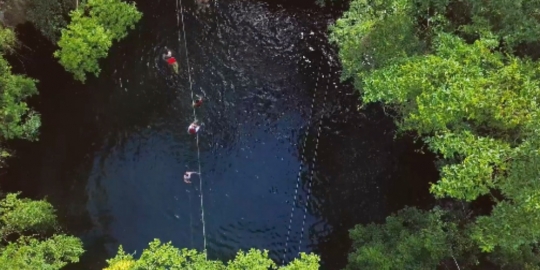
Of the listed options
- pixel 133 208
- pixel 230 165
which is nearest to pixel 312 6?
pixel 230 165

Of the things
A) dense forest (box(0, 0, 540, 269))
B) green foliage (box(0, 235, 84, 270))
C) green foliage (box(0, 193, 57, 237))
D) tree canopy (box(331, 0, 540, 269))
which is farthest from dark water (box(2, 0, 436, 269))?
tree canopy (box(331, 0, 540, 269))

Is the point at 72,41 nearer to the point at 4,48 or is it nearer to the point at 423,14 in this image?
the point at 4,48

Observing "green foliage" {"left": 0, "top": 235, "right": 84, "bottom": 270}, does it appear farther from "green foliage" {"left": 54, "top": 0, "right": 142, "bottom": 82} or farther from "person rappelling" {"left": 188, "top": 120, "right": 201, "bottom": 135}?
"green foliage" {"left": 54, "top": 0, "right": 142, "bottom": 82}

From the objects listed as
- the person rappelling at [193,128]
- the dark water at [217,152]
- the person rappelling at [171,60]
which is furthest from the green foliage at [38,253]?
the person rappelling at [171,60]

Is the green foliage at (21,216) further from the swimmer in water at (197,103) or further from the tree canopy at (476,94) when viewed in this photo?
the tree canopy at (476,94)

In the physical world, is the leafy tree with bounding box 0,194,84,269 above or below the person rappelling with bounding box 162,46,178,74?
below
